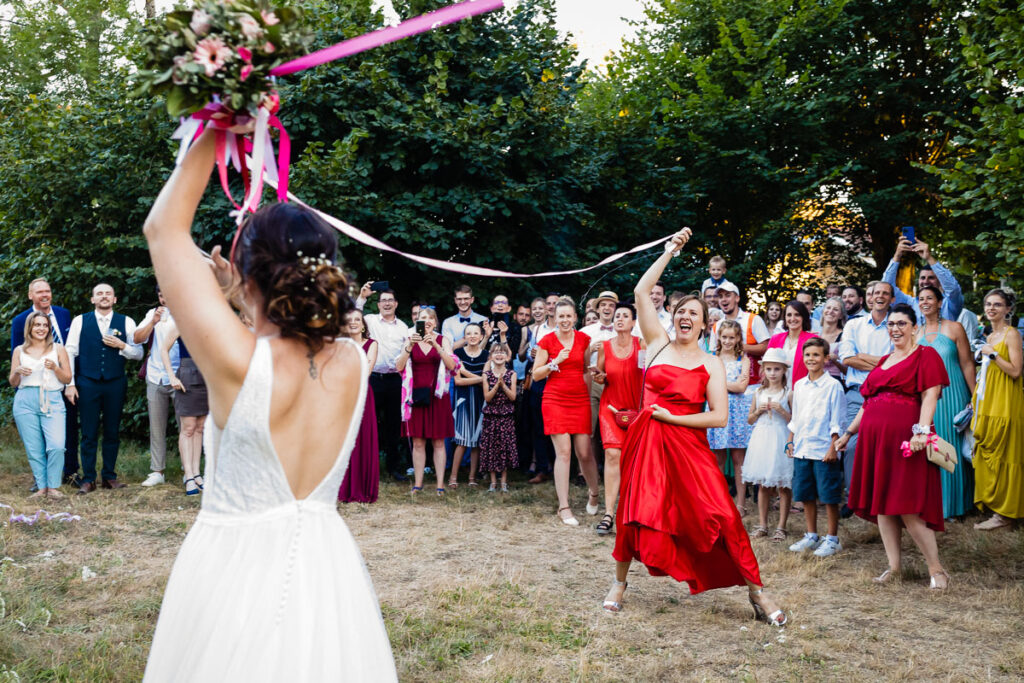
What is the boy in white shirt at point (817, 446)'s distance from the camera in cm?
721

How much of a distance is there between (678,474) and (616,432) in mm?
2537

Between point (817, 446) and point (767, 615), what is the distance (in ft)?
7.61

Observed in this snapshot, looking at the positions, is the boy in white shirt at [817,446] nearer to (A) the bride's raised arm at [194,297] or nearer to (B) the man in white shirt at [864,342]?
(B) the man in white shirt at [864,342]

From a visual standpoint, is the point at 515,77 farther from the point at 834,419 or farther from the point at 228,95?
the point at 228,95

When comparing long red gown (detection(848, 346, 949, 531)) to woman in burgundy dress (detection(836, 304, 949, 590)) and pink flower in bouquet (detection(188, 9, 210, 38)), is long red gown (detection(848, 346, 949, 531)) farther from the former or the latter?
pink flower in bouquet (detection(188, 9, 210, 38))

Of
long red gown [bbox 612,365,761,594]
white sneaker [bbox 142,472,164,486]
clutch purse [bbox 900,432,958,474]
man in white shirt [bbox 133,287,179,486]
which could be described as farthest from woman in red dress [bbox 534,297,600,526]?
white sneaker [bbox 142,472,164,486]

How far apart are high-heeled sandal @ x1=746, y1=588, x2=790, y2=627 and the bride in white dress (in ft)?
12.6

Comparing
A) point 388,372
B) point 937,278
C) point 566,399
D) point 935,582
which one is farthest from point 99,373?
point 937,278

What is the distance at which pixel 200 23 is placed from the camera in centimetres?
203

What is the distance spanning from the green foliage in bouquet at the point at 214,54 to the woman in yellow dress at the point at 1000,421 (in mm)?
7128


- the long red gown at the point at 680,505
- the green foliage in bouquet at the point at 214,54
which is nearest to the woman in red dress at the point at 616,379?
the long red gown at the point at 680,505

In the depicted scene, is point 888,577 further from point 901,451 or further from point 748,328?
point 748,328

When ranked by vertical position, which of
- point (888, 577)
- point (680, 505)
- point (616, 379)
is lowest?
point (888, 577)

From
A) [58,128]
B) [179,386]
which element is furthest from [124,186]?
[179,386]
